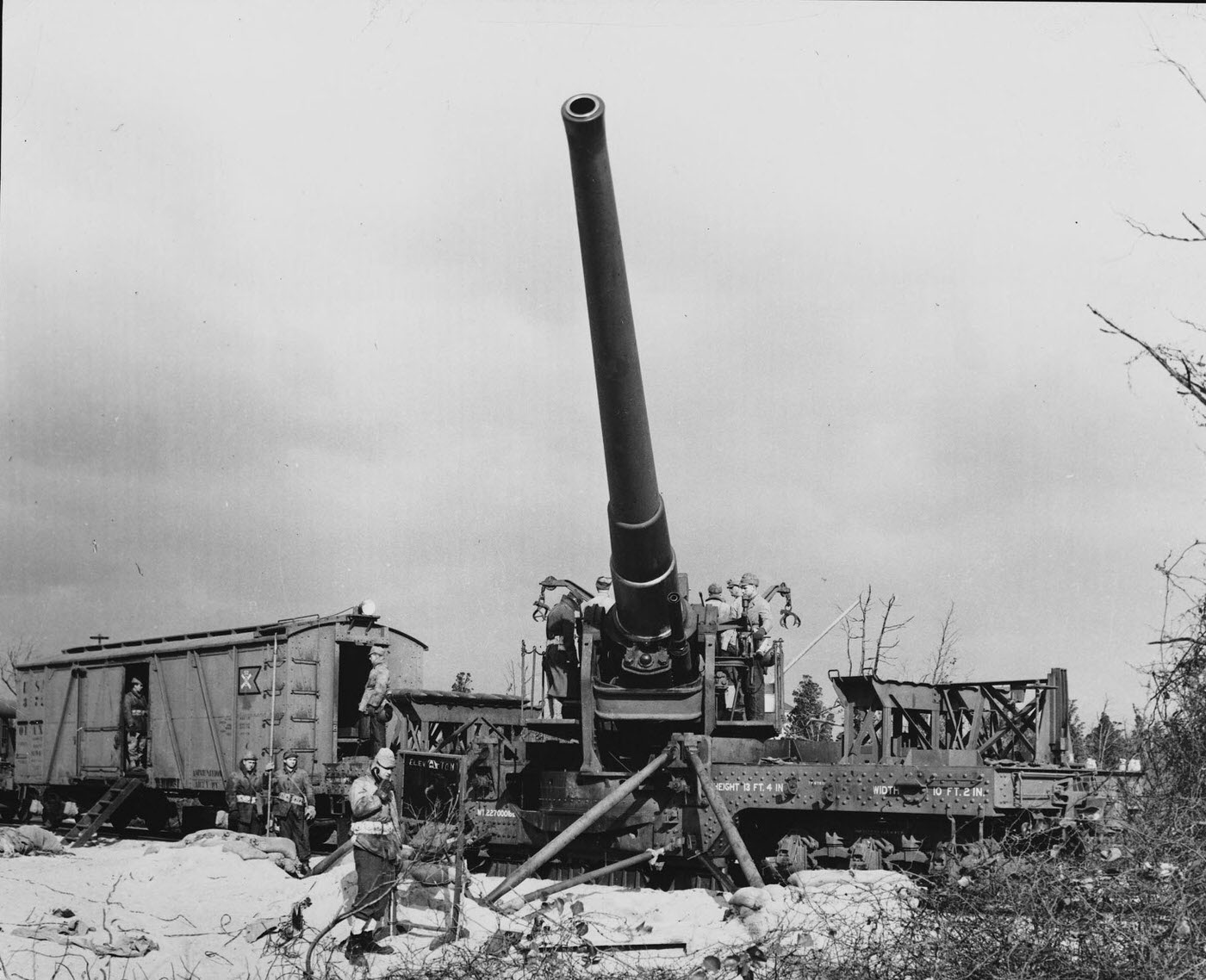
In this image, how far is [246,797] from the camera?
1558 centimetres

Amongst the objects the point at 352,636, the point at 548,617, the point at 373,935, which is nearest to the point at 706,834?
the point at 548,617

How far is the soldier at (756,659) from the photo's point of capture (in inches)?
466

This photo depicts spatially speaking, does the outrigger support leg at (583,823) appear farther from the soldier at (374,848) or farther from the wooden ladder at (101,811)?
the wooden ladder at (101,811)

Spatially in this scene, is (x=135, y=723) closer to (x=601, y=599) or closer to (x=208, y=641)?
(x=208, y=641)

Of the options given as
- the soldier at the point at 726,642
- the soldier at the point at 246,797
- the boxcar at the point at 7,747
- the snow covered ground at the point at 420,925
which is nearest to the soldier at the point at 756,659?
the soldier at the point at 726,642

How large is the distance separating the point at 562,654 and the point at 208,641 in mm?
8501

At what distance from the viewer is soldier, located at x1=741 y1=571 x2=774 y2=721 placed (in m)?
11.8

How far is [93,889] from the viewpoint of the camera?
10977mm

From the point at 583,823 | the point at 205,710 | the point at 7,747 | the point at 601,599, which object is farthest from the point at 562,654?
the point at 7,747

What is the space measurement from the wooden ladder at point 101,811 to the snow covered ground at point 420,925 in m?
6.70

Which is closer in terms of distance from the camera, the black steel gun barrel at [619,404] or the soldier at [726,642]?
the black steel gun barrel at [619,404]

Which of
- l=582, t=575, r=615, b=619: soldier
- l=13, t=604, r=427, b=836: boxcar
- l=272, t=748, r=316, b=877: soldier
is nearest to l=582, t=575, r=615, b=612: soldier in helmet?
l=582, t=575, r=615, b=619: soldier

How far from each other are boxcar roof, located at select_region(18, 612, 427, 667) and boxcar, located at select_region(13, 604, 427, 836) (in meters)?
0.02

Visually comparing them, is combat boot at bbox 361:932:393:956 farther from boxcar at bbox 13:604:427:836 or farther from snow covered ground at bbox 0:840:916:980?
boxcar at bbox 13:604:427:836
